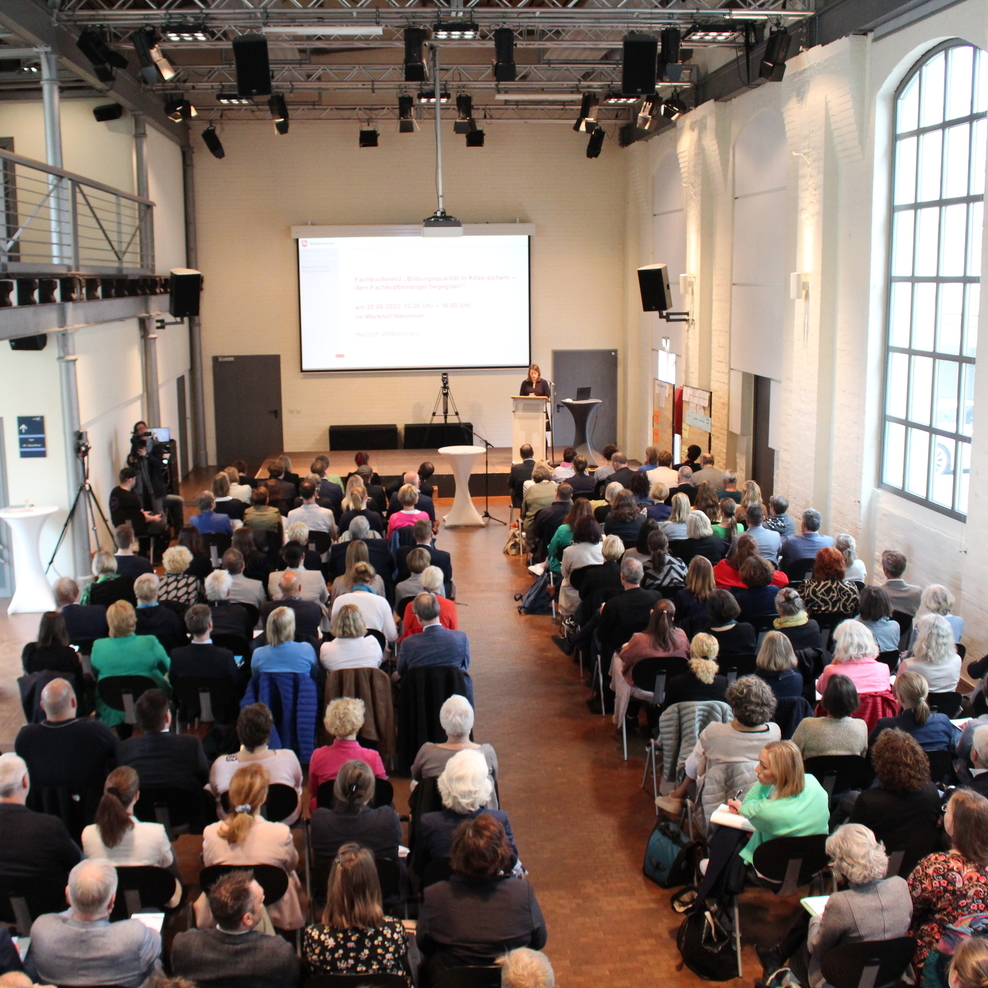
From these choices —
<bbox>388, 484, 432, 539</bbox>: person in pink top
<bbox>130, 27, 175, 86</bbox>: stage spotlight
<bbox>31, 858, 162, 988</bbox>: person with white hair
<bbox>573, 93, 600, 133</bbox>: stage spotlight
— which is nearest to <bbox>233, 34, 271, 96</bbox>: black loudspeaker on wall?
<bbox>130, 27, 175, 86</bbox>: stage spotlight

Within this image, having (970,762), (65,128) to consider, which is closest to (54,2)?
(65,128)

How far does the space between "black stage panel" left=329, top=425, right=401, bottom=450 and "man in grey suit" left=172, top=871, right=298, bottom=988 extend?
48.3 ft

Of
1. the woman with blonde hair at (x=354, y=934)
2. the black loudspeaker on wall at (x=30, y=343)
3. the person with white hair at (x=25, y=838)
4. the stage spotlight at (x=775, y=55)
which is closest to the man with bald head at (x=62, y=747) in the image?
the person with white hair at (x=25, y=838)

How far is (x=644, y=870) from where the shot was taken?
5242 millimetres

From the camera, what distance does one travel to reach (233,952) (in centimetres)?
334

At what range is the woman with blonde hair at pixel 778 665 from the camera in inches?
207

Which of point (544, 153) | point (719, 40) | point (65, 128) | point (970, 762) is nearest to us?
point (970, 762)

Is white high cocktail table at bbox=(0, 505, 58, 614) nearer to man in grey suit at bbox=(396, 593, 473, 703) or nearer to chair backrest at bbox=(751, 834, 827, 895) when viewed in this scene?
man in grey suit at bbox=(396, 593, 473, 703)

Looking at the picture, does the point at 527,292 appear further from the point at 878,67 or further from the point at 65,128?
the point at 878,67

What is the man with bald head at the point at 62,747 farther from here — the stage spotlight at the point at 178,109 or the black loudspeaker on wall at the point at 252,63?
the stage spotlight at the point at 178,109

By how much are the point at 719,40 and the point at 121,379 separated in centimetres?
779

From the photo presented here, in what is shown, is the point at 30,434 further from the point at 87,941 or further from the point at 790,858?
the point at 790,858

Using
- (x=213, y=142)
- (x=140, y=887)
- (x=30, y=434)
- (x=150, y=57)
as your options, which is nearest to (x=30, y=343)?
(x=30, y=434)

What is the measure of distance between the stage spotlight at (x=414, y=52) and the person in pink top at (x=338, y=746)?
787 centimetres
